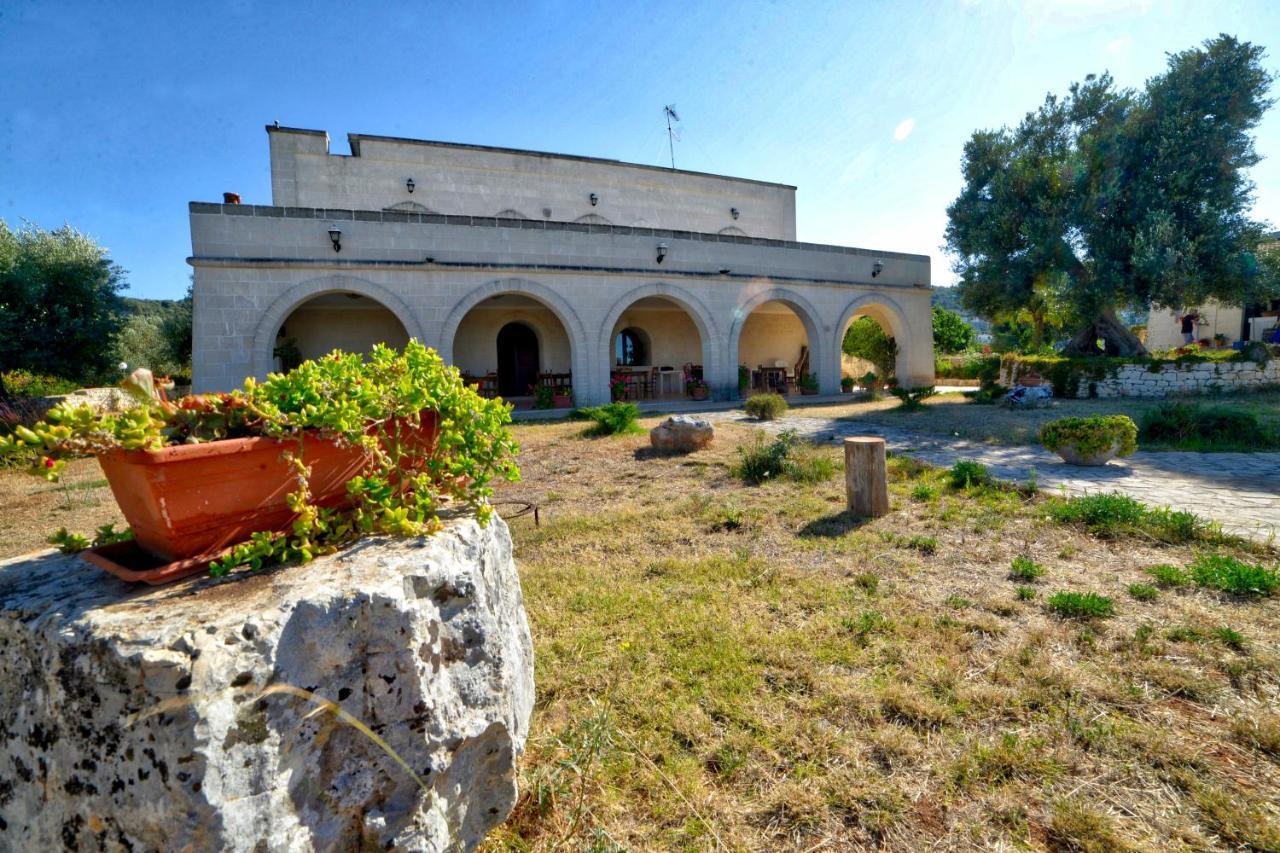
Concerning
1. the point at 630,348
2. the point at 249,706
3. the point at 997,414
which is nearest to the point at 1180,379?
the point at 997,414

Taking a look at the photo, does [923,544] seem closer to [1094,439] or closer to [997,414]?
[1094,439]

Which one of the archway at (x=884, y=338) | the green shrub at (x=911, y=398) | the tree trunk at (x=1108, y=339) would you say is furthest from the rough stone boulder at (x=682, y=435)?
the tree trunk at (x=1108, y=339)

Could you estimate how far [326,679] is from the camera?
124 cm

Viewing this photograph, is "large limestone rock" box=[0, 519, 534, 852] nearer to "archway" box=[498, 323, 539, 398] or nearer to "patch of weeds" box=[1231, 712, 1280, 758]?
"patch of weeds" box=[1231, 712, 1280, 758]

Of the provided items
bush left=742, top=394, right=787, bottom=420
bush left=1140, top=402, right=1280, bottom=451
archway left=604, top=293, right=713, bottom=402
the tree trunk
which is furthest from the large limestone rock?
the tree trunk

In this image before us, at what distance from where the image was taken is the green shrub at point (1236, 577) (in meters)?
3.08

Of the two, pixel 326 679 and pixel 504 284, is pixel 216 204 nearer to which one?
pixel 504 284

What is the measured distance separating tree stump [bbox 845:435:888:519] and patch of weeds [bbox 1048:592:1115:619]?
1.78 meters

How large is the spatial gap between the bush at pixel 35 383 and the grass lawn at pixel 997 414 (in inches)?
765

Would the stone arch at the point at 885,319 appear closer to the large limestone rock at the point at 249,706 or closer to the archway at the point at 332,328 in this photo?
the archway at the point at 332,328

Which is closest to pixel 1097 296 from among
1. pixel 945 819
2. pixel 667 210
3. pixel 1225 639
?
pixel 667 210

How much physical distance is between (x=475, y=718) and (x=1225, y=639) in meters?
3.51

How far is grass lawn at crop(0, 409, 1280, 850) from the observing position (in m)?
1.78

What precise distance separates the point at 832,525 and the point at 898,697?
7.74ft
